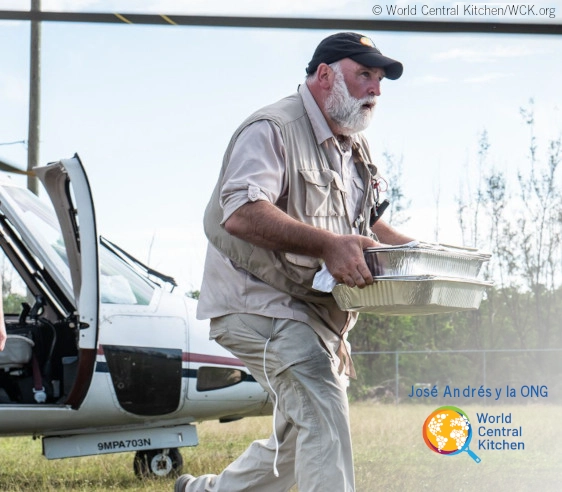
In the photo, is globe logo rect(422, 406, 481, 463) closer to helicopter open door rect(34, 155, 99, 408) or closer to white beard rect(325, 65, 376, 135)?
helicopter open door rect(34, 155, 99, 408)

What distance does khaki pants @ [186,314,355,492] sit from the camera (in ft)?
10.4

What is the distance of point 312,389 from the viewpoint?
10.6 ft

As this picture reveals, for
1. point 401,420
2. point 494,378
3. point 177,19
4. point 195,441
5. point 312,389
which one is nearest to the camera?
point 312,389

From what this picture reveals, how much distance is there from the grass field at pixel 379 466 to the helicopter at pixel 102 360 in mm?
283

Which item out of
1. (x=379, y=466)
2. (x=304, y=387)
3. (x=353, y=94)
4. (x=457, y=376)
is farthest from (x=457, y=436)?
(x=457, y=376)

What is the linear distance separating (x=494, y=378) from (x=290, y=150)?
13078mm

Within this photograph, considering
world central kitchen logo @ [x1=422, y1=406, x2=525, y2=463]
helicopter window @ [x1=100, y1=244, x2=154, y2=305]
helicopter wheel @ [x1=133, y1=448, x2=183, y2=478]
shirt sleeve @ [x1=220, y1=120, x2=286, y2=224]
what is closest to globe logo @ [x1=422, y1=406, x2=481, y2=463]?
world central kitchen logo @ [x1=422, y1=406, x2=525, y2=463]

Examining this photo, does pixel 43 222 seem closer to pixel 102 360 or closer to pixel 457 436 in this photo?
pixel 102 360

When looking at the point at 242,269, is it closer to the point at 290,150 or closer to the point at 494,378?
the point at 290,150

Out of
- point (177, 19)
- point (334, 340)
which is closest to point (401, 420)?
point (177, 19)

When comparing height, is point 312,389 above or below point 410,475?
above

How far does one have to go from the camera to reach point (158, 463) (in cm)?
638

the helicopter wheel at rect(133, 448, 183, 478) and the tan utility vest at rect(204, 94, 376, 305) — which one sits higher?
the tan utility vest at rect(204, 94, 376, 305)

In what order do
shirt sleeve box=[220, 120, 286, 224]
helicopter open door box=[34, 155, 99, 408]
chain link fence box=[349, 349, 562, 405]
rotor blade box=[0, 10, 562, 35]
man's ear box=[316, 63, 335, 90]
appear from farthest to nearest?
chain link fence box=[349, 349, 562, 405], helicopter open door box=[34, 155, 99, 408], rotor blade box=[0, 10, 562, 35], man's ear box=[316, 63, 335, 90], shirt sleeve box=[220, 120, 286, 224]
